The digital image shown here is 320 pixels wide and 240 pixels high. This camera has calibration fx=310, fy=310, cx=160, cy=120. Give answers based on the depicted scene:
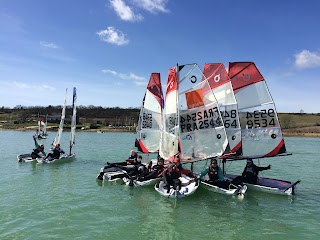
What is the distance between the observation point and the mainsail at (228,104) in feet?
52.8

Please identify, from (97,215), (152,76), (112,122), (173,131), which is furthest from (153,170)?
(112,122)

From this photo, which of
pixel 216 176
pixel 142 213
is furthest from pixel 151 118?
pixel 142 213

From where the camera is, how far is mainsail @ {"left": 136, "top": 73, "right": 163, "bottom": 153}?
19.8 metres

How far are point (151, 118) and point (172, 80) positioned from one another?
434 cm

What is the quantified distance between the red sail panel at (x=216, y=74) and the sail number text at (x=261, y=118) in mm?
2228

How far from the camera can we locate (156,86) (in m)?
19.9

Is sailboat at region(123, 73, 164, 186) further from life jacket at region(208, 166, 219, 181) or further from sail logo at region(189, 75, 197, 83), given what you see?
life jacket at region(208, 166, 219, 181)

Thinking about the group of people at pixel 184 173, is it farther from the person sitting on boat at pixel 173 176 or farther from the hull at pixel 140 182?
the hull at pixel 140 182

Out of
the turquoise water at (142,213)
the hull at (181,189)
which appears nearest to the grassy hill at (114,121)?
the turquoise water at (142,213)

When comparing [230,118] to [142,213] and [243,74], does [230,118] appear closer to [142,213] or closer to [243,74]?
[243,74]

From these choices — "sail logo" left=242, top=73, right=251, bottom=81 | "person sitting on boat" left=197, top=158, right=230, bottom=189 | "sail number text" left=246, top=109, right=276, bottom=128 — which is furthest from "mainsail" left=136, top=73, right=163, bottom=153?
"sail number text" left=246, top=109, right=276, bottom=128

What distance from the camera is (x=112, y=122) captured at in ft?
405

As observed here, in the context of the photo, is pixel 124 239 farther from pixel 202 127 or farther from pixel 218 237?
pixel 202 127

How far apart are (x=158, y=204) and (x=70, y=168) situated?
11.8 m
